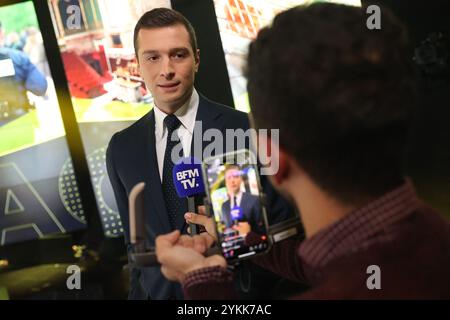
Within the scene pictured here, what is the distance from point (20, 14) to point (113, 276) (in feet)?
3.03

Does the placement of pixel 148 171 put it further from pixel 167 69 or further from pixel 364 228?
pixel 364 228

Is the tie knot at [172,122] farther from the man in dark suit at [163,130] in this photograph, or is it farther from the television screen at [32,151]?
the television screen at [32,151]

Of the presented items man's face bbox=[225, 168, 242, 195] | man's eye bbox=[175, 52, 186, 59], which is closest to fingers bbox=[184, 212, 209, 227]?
man's face bbox=[225, 168, 242, 195]

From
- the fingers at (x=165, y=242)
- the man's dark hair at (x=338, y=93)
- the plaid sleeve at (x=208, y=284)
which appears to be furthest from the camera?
the fingers at (x=165, y=242)

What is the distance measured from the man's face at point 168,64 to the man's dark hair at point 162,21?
0.01 m

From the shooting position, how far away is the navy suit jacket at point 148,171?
168cm

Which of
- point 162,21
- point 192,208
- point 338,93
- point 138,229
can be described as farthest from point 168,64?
point 338,93

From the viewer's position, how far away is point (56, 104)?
182cm

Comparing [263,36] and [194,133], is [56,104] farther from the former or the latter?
[263,36]

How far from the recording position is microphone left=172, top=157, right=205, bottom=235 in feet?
5.45

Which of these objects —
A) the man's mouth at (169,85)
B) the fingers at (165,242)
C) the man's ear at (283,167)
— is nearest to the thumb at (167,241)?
the fingers at (165,242)

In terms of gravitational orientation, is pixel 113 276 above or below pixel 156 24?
below

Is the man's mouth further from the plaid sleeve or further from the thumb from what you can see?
the plaid sleeve
